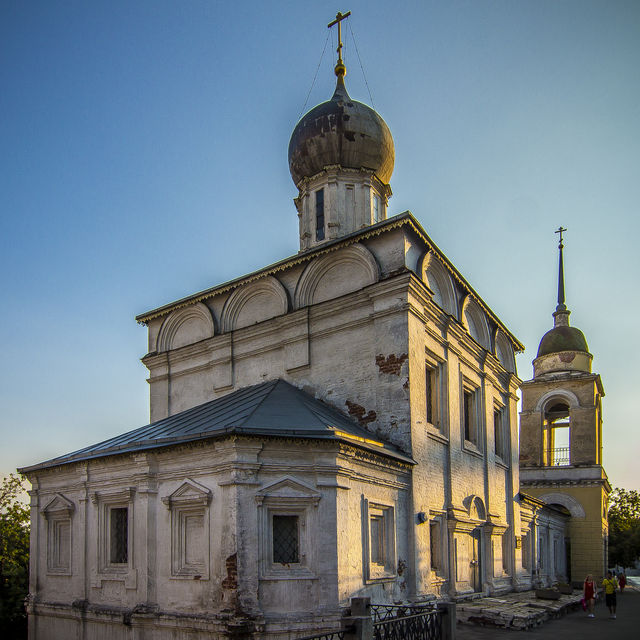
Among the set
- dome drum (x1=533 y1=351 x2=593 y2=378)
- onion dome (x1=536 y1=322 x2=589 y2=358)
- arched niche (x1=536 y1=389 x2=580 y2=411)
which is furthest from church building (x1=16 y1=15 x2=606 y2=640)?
onion dome (x1=536 y1=322 x2=589 y2=358)

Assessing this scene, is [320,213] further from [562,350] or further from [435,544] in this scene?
[562,350]

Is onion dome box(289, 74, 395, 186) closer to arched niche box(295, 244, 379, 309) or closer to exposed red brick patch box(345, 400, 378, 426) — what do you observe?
arched niche box(295, 244, 379, 309)

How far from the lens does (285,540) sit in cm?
1092

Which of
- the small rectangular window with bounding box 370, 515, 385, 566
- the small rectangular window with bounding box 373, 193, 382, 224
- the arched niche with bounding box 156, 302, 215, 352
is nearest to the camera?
the small rectangular window with bounding box 370, 515, 385, 566

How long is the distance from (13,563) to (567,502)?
70.1ft

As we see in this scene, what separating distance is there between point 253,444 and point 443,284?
7207 millimetres

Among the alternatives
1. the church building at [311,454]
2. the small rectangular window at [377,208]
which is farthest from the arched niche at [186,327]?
the small rectangular window at [377,208]

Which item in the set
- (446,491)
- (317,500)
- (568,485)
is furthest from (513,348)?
(317,500)

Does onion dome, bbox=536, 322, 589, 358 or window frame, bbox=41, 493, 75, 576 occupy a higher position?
onion dome, bbox=536, 322, 589, 358

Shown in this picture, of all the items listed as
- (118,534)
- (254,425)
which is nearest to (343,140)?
(254,425)

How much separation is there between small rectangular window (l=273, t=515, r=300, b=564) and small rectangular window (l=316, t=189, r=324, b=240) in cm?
921

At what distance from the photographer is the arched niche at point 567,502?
2823 centimetres

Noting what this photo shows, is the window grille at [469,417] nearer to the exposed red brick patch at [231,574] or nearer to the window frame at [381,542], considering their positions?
the window frame at [381,542]

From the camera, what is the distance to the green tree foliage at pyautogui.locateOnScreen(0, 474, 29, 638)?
1755cm
